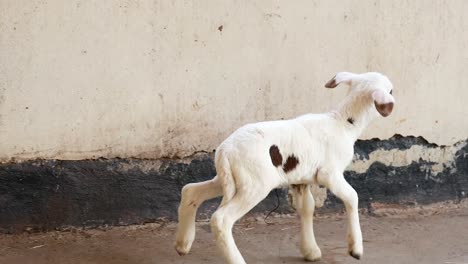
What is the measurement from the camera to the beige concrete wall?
14.5 feet

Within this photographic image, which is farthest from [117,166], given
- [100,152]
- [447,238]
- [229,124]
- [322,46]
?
[447,238]

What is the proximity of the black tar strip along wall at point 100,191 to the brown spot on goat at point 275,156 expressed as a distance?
3.85 feet

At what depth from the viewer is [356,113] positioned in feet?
13.0

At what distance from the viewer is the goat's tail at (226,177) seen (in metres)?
3.67

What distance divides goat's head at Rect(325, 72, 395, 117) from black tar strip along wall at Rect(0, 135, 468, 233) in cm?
121

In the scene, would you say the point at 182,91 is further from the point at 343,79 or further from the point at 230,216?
the point at 230,216

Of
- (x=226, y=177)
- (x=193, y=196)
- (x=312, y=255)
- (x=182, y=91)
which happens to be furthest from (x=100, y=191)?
(x=312, y=255)

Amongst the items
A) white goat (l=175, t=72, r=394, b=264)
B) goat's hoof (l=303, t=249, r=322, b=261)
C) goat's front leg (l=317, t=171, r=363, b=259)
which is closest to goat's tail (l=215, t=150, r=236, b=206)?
white goat (l=175, t=72, r=394, b=264)

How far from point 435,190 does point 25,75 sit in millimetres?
2989

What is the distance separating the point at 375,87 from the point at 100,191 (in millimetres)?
1824

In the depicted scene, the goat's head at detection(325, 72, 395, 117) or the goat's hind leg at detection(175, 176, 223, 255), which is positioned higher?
the goat's head at detection(325, 72, 395, 117)

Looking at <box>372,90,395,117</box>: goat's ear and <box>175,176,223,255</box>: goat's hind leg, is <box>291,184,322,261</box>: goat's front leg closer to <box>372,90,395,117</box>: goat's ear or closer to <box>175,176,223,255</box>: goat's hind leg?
<box>175,176,223,255</box>: goat's hind leg

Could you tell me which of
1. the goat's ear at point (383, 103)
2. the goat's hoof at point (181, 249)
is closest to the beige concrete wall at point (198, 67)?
the goat's hoof at point (181, 249)

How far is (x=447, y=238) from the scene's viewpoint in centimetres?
480
